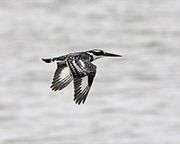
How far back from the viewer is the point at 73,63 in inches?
185

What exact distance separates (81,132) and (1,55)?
2.69 metres

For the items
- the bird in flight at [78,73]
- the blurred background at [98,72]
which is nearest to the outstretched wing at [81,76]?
the bird in flight at [78,73]

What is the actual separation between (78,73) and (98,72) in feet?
25.9

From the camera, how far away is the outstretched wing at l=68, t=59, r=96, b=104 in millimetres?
4531

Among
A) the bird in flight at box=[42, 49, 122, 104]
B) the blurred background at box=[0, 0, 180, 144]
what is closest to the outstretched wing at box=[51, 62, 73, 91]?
the bird in flight at box=[42, 49, 122, 104]

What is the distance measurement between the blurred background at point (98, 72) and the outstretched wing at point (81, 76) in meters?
5.52

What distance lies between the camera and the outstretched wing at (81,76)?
453 centimetres

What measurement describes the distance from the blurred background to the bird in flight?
17.3 feet

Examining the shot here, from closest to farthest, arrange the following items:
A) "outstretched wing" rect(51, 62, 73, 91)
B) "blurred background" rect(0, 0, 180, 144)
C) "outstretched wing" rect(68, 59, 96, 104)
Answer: "outstretched wing" rect(68, 59, 96, 104)
"outstretched wing" rect(51, 62, 73, 91)
"blurred background" rect(0, 0, 180, 144)

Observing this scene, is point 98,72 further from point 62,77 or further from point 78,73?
→ point 78,73

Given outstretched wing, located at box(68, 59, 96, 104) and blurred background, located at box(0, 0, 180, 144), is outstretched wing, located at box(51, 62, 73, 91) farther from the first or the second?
blurred background, located at box(0, 0, 180, 144)

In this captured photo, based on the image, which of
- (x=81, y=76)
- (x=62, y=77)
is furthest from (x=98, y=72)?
(x=81, y=76)

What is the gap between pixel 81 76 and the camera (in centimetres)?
455

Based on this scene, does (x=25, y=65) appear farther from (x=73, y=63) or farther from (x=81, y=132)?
(x=73, y=63)
